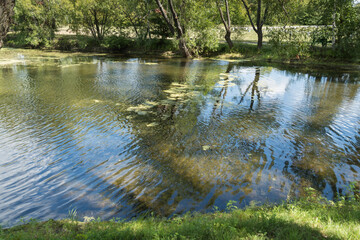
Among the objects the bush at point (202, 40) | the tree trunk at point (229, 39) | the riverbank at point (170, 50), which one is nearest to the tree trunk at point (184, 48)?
the bush at point (202, 40)

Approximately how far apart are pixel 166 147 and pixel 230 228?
4190mm

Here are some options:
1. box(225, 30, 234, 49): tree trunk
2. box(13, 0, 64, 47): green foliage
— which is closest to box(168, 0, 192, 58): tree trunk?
box(225, 30, 234, 49): tree trunk

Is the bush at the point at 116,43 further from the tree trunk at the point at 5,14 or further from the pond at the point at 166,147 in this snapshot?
the tree trunk at the point at 5,14

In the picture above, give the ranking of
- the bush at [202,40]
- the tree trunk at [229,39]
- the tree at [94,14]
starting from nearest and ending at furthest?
1. the bush at [202,40]
2. the tree trunk at [229,39]
3. the tree at [94,14]

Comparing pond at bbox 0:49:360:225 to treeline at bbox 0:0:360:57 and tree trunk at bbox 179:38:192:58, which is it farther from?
tree trunk at bbox 179:38:192:58

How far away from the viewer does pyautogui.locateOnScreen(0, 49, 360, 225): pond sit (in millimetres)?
5160

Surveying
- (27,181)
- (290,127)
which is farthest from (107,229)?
(290,127)

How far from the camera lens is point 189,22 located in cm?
2855

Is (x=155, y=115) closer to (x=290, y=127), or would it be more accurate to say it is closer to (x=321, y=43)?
(x=290, y=127)

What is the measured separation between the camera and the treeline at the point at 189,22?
22.7 metres

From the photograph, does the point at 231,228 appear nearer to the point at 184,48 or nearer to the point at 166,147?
the point at 166,147

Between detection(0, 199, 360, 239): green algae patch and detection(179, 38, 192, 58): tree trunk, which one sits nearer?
detection(0, 199, 360, 239): green algae patch

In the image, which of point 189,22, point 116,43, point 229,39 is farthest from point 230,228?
point 116,43

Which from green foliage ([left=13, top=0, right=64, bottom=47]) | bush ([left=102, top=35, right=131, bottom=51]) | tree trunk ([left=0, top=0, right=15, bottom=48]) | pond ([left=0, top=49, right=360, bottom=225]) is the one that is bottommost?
pond ([left=0, top=49, right=360, bottom=225])
